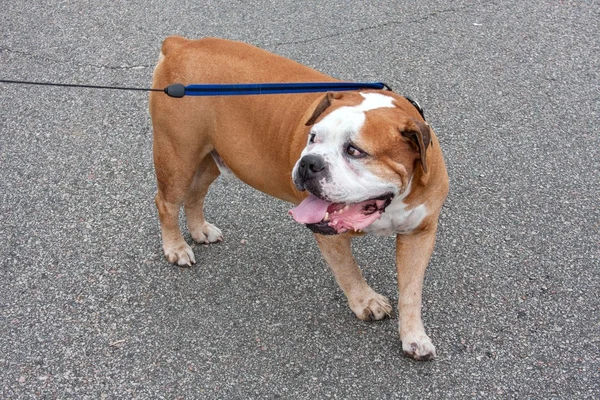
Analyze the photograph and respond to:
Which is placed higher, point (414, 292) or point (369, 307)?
point (414, 292)

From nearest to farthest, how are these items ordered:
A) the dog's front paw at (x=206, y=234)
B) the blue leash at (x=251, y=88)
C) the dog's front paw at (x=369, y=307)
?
the blue leash at (x=251, y=88)
the dog's front paw at (x=369, y=307)
the dog's front paw at (x=206, y=234)

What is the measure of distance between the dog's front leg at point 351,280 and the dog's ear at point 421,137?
2.38 ft

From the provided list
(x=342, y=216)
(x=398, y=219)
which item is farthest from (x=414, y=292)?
(x=342, y=216)

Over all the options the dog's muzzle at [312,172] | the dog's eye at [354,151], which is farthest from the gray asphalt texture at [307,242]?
the dog's eye at [354,151]

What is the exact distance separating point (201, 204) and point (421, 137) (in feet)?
6.33

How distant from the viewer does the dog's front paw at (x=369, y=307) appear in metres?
3.89

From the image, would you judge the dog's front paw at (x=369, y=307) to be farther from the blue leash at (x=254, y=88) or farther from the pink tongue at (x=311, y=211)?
the blue leash at (x=254, y=88)

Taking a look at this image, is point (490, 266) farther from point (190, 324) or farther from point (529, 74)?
point (529, 74)

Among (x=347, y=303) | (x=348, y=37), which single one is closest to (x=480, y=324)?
(x=347, y=303)

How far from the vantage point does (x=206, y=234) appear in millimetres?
4652

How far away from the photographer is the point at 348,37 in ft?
22.6

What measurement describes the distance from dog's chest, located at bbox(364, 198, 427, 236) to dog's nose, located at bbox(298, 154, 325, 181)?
48 centimetres

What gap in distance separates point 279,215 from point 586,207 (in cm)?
205

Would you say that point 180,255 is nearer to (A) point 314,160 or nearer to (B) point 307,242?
(B) point 307,242
